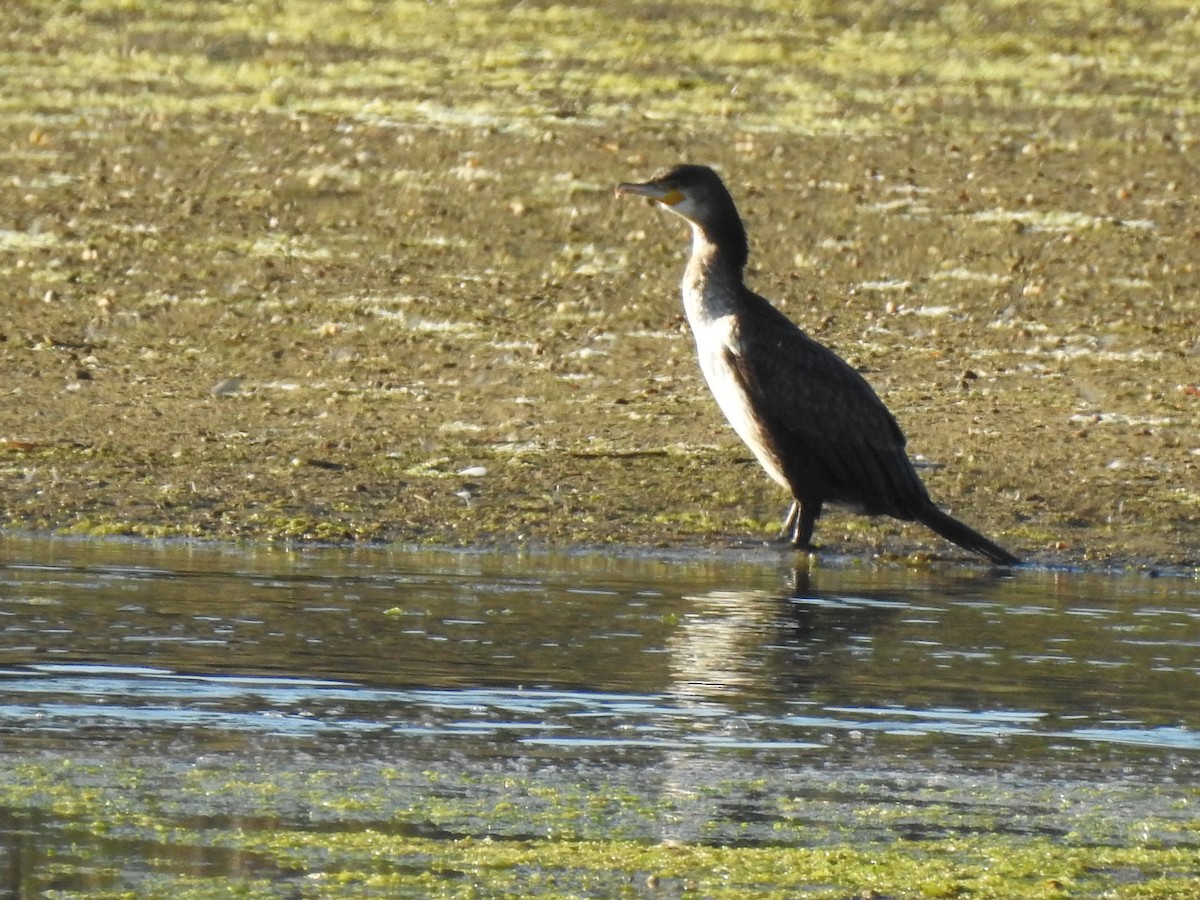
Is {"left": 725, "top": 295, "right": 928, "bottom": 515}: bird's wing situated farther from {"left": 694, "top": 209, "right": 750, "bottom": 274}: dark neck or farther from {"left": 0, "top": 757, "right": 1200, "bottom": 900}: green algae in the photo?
{"left": 0, "top": 757, "right": 1200, "bottom": 900}: green algae

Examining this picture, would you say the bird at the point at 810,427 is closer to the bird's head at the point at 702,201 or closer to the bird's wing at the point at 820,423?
the bird's wing at the point at 820,423

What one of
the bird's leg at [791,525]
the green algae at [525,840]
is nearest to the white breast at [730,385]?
the bird's leg at [791,525]

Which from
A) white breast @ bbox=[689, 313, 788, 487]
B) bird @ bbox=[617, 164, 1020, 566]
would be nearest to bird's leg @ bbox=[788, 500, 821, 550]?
bird @ bbox=[617, 164, 1020, 566]

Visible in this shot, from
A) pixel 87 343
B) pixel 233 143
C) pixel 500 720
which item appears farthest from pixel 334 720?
pixel 233 143

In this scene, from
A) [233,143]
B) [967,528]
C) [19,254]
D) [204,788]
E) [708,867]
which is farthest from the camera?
[233,143]

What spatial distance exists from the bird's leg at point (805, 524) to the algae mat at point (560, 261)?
23 cm

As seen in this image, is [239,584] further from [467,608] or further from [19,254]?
[19,254]

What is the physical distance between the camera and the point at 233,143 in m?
16.8

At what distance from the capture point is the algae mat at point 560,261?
10719 millimetres

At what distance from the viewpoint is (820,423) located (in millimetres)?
10117

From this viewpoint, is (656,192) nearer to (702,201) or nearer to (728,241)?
(702,201)

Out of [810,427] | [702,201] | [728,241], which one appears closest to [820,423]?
[810,427]

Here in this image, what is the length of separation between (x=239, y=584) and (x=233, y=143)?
8.88 metres

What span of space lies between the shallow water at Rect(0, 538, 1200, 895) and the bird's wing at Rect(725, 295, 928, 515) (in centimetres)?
84
